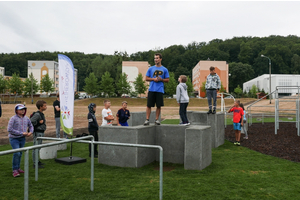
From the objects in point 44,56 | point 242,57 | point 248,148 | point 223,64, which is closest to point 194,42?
point 242,57

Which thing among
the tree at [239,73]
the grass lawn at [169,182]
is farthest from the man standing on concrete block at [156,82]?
the tree at [239,73]

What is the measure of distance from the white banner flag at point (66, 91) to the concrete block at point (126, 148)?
42.4 inches

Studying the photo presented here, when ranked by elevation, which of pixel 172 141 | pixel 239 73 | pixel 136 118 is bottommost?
pixel 172 141

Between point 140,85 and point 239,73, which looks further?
point 239,73

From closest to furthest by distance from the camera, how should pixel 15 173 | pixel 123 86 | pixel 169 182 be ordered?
pixel 169 182 → pixel 15 173 → pixel 123 86

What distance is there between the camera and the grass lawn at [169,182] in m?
4.37

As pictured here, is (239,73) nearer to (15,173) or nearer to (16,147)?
(16,147)

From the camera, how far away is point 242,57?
12281cm

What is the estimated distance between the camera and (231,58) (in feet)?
432

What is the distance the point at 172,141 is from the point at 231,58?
440 feet

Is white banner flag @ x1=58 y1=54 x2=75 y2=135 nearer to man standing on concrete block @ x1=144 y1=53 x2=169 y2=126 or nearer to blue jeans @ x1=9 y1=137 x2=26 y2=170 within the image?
blue jeans @ x1=9 y1=137 x2=26 y2=170

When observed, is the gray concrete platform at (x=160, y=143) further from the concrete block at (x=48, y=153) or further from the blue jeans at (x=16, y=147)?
the blue jeans at (x=16, y=147)

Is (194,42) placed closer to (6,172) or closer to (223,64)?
(223,64)

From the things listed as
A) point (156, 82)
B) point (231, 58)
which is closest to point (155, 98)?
point (156, 82)
